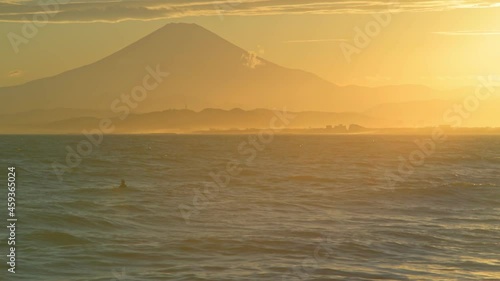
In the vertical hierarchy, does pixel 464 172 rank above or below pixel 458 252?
above

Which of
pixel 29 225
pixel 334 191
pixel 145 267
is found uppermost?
pixel 334 191

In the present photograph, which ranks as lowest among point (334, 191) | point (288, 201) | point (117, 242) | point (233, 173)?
point (117, 242)

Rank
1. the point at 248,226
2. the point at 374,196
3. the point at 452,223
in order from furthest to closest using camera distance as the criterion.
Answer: the point at 374,196 < the point at 452,223 < the point at 248,226

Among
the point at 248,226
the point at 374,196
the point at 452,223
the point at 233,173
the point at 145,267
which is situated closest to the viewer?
→ the point at 145,267

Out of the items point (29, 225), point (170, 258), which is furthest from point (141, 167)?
point (170, 258)

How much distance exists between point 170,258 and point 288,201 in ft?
53.8

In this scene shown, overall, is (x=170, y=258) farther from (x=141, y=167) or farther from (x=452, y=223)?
(x=141, y=167)

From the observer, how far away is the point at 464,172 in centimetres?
6431

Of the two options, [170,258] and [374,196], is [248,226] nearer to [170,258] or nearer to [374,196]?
[170,258]

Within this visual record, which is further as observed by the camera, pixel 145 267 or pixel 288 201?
pixel 288 201

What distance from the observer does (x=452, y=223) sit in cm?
3173

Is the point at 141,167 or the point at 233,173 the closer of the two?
the point at 233,173

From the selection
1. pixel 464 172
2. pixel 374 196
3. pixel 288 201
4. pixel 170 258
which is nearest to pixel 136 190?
pixel 288 201

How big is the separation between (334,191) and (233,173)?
54.3 feet
